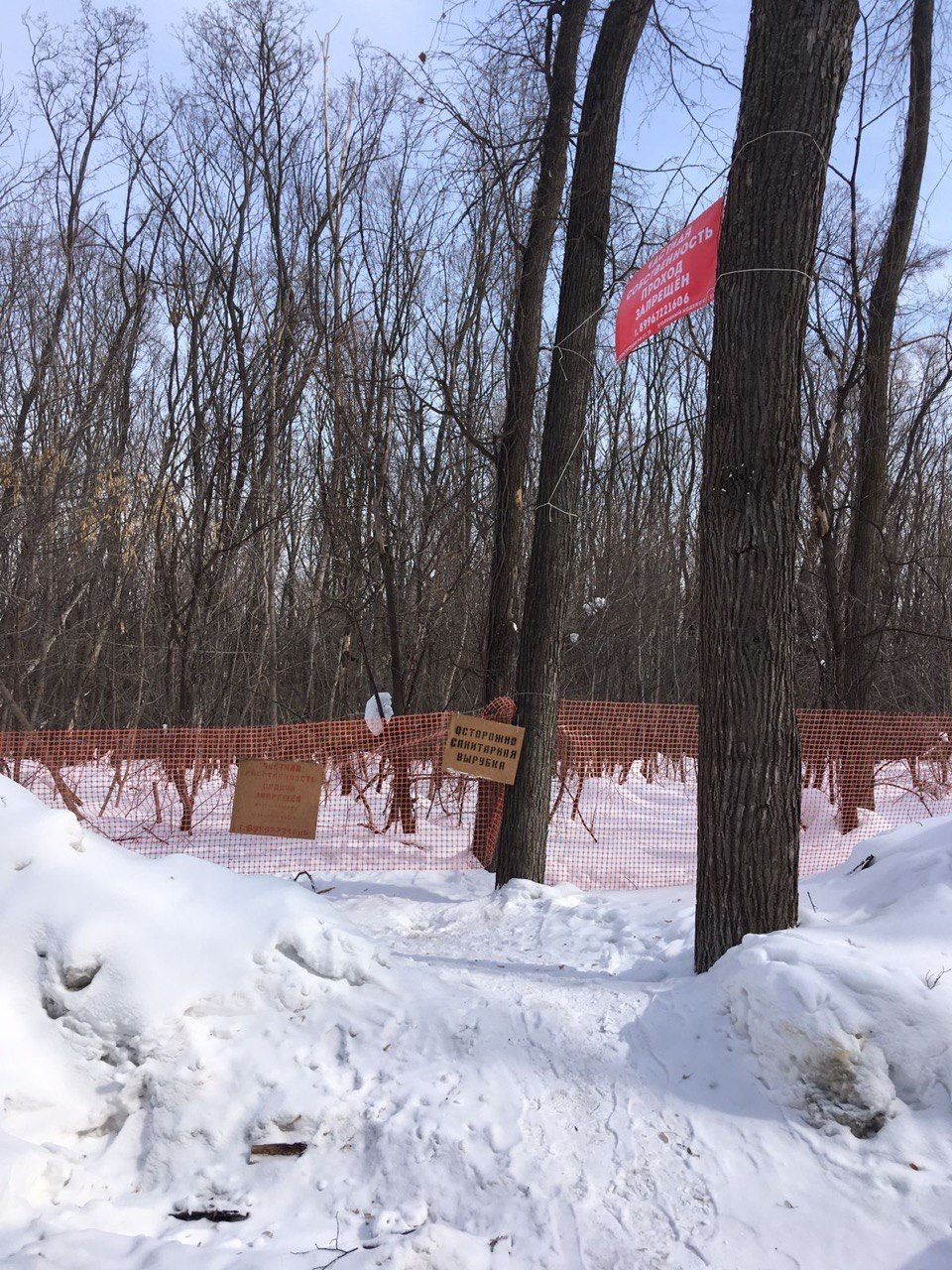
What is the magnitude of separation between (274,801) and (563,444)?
3.49 meters

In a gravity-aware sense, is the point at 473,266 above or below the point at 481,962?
above

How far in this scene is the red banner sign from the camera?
3.87m

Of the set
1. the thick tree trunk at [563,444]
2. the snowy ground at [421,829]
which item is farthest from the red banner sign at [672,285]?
the snowy ground at [421,829]

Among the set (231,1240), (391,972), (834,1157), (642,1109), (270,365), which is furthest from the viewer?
(270,365)

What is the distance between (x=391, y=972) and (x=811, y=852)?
241 inches

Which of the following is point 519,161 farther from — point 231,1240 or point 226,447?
point 231,1240

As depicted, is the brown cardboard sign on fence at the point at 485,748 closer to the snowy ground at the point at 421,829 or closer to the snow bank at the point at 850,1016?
the snowy ground at the point at 421,829

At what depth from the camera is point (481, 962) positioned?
4297 mm

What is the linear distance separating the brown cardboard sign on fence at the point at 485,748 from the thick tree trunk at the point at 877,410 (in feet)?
15.8

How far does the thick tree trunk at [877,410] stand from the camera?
8.95 meters

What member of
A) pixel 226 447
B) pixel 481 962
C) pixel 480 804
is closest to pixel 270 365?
pixel 226 447

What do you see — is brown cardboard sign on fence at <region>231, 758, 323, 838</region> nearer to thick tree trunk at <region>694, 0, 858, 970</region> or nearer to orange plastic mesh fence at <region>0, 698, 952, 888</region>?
orange plastic mesh fence at <region>0, 698, 952, 888</region>

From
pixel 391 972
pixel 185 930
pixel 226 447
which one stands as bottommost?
pixel 391 972

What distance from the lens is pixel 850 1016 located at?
2869 mm
